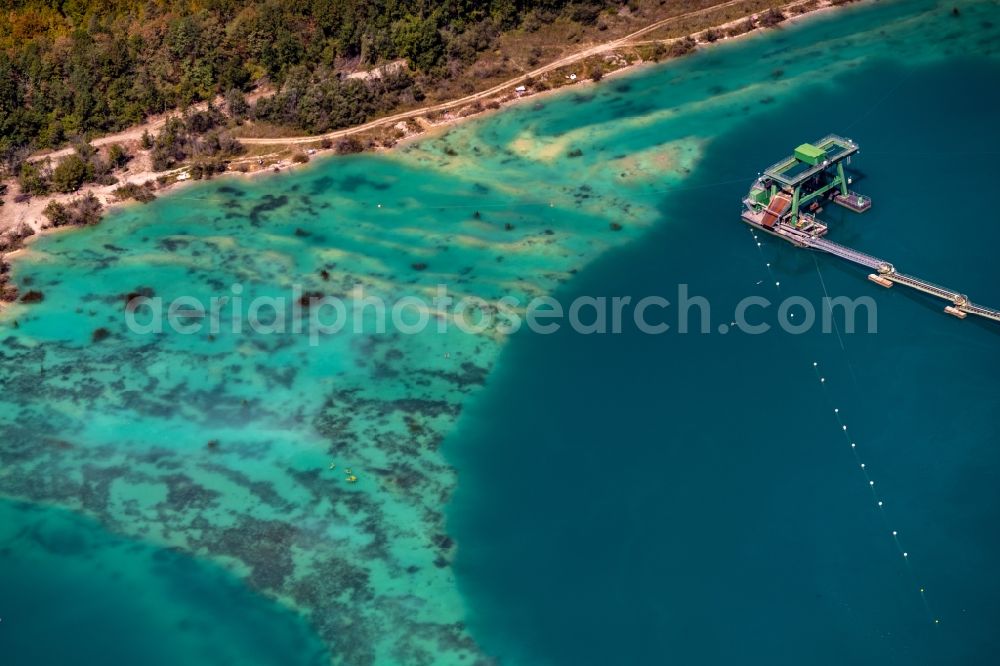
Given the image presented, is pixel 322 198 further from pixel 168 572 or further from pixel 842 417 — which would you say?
pixel 842 417

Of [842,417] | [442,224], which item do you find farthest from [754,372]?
[442,224]

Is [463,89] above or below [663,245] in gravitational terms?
above

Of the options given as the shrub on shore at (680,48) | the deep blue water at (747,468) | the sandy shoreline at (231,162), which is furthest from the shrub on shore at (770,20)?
the deep blue water at (747,468)

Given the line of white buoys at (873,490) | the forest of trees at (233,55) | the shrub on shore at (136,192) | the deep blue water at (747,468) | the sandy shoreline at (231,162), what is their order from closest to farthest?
the deep blue water at (747,468)
the line of white buoys at (873,490)
the sandy shoreline at (231,162)
the shrub on shore at (136,192)
the forest of trees at (233,55)

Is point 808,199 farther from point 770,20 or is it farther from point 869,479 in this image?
point 770,20

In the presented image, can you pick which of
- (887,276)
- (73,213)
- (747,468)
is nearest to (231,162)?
(73,213)

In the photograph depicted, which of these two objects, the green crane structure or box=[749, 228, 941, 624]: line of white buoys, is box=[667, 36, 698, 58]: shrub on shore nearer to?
the green crane structure

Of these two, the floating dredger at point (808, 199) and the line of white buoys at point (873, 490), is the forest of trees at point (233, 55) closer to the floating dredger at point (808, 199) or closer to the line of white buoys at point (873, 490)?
the floating dredger at point (808, 199)
